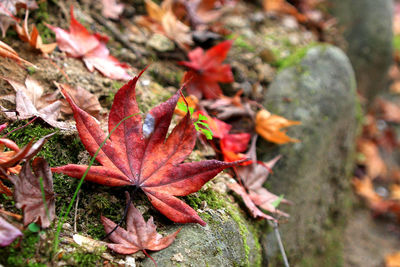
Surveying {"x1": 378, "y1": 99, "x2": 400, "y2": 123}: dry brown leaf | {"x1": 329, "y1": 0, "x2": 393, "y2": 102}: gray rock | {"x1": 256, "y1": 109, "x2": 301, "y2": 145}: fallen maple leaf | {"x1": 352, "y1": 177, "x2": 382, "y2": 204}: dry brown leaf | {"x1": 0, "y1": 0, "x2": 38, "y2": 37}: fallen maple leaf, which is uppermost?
{"x1": 0, "y1": 0, "x2": 38, "y2": 37}: fallen maple leaf

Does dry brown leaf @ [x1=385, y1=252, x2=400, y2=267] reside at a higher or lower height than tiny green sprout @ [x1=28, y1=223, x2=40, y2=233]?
lower

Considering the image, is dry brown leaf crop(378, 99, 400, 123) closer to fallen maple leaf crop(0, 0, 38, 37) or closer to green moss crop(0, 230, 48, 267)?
fallen maple leaf crop(0, 0, 38, 37)

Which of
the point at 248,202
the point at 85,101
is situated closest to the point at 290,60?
the point at 248,202

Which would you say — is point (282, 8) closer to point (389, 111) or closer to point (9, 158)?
point (389, 111)

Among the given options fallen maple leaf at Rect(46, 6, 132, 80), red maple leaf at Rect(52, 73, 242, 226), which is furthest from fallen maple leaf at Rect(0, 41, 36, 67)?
red maple leaf at Rect(52, 73, 242, 226)

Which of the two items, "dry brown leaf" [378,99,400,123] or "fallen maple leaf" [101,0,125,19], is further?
"dry brown leaf" [378,99,400,123]

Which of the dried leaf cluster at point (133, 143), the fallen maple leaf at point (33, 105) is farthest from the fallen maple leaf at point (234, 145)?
the fallen maple leaf at point (33, 105)
